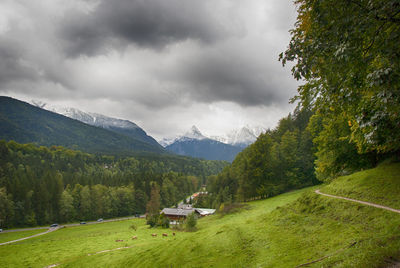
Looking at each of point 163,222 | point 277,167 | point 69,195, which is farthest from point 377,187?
point 69,195

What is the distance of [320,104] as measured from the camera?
30.7 ft

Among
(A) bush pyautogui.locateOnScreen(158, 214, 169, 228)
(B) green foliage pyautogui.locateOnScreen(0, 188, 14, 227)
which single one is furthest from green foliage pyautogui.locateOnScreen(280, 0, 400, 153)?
(B) green foliage pyautogui.locateOnScreen(0, 188, 14, 227)

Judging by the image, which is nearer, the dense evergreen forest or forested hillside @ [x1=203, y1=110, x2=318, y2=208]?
forested hillside @ [x1=203, y1=110, x2=318, y2=208]

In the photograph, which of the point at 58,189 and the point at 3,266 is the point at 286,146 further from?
the point at 58,189

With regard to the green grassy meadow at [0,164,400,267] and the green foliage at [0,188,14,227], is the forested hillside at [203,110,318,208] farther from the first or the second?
the green foliage at [0,188,14,227]

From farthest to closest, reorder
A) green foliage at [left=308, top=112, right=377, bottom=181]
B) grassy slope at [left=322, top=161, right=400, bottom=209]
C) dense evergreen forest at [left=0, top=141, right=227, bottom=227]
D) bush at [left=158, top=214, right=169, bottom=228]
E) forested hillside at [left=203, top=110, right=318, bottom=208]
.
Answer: dense evergreen forest at [left=0, top=141, right=227, bottom=227] → bush at [left=158, top=214, right=169, bottom=228] → forested hillside at [left=203, top=110, right=318, bottom=208] → green foliage at [left=308, top=112, right=377, bottom=181] → grassy slope at [left=322, top=161, right=400, bottom=209]

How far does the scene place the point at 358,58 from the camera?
6828 millimetres

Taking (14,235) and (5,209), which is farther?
(5,209)

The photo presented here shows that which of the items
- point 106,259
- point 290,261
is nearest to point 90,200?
point 106,259

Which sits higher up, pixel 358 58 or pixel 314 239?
pixel 358 58

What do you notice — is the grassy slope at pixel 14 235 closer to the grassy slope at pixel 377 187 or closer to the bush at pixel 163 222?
the bush at pixel 163 222

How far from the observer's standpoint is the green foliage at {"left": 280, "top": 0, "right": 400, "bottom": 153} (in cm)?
588

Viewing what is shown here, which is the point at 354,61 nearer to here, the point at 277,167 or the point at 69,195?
the point at 277,167

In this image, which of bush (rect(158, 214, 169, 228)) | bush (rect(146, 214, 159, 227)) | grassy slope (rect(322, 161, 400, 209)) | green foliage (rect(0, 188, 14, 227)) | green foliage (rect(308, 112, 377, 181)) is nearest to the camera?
grassy slope (rect(322, 161, 400, 209))
